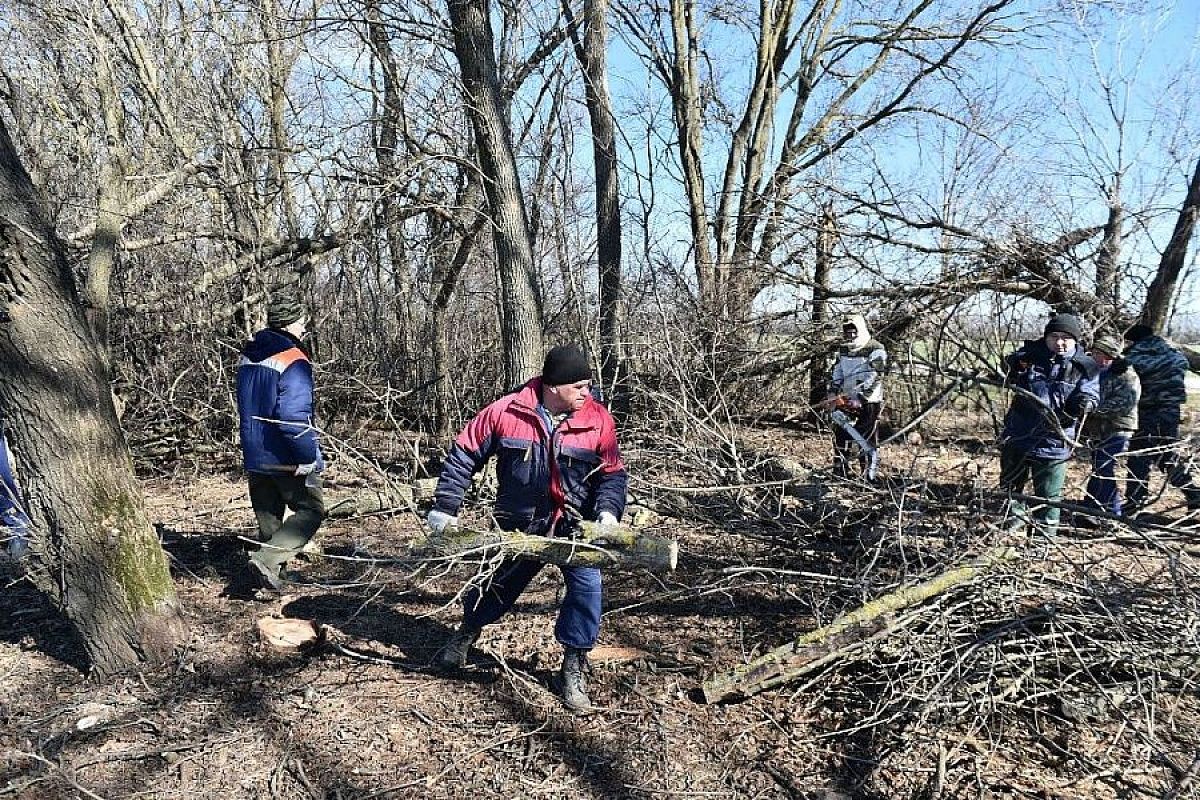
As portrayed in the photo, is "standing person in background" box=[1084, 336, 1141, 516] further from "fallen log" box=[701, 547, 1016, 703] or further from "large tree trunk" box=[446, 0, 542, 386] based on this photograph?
"large tree trunk" box=[446, 0, 542, 386]

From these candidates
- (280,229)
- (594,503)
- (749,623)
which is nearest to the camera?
(594,503)

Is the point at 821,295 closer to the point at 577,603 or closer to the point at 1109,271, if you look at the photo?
the point at 1109,271

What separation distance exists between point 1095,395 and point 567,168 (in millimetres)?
6041

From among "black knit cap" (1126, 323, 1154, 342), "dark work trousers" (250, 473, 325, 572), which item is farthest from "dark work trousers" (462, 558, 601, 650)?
"black knit cap" (1126, 323, 1154, 342)

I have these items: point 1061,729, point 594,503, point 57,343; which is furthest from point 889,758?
point 57,343

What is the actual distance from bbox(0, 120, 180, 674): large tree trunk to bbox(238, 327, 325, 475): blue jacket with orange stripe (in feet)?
2.97

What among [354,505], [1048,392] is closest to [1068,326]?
[1048,392]

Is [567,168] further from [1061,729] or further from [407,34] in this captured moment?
[1061,729]

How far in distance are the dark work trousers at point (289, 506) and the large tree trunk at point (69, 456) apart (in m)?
0.99

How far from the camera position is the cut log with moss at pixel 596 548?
3.07 m

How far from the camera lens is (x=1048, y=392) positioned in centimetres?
481

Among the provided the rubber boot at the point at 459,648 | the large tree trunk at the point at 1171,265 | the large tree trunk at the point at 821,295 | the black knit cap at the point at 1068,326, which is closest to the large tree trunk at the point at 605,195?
the large tree trunk at the point at 821,295

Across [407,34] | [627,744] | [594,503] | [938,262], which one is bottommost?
[627,744]

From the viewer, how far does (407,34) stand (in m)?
6.46
